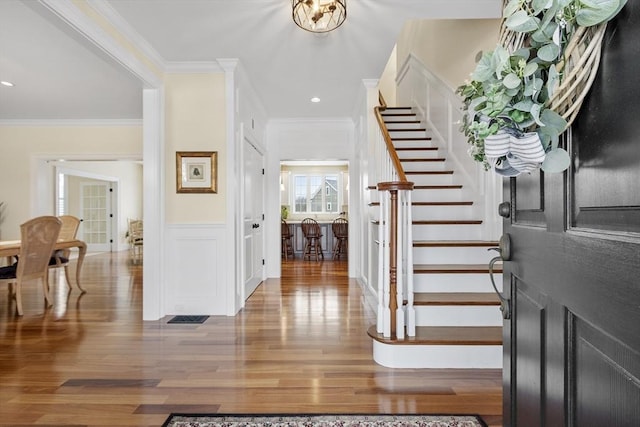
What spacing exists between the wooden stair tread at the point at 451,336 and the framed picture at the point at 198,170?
2.14m

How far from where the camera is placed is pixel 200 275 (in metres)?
3.66

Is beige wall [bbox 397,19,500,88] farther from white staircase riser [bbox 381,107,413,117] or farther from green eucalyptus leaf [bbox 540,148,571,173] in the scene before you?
green eucalyptus leaf [bbox 540,148,571,173]

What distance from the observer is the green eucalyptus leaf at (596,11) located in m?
0.56

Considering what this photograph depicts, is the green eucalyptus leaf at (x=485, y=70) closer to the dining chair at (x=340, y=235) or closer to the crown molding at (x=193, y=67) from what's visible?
the crown molding at (x=193, y=67)

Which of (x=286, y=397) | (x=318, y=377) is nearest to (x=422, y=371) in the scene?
(x=318, y=377)

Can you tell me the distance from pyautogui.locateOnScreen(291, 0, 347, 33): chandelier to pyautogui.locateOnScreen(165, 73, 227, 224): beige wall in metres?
1.27

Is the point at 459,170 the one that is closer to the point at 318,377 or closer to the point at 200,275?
the point at 318,377

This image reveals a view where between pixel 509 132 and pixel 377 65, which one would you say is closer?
pixel 509 132

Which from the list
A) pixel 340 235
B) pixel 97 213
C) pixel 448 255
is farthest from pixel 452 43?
pixel 97 213

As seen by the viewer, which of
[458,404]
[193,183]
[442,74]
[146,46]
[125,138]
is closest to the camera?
[458,404]

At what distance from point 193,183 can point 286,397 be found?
2343 mm

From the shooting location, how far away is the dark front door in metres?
0.56

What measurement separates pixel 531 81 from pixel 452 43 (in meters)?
4.15

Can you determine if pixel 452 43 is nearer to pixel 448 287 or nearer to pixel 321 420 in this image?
pixel 448 287
